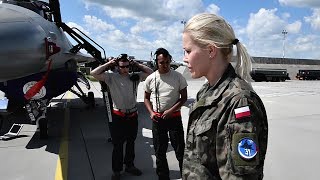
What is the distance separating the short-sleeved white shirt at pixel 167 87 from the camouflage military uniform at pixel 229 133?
10.2 ft

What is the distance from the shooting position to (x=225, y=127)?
4.84ft

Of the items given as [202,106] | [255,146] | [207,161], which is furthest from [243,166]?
[202,106]

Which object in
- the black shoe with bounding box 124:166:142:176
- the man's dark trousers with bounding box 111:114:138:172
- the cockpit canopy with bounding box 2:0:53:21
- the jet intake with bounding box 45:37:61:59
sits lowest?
the black shoe with bounding box 124:166:142:176

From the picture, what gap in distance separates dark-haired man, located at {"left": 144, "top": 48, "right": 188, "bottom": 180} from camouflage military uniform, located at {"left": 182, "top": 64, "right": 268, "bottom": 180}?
118 inches

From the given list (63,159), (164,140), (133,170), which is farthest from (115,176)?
(63,159)

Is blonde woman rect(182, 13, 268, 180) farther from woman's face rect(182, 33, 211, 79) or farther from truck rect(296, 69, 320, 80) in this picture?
truck rect(296, 69, 320, 80)

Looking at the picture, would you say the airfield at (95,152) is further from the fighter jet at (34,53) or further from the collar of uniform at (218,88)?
the collar of uniform at (218,88)

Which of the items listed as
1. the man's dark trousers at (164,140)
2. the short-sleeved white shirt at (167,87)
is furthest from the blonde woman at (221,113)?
the short-sleeved white shirt at (167,87)

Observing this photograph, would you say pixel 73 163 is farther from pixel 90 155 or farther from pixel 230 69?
pixel 230 69

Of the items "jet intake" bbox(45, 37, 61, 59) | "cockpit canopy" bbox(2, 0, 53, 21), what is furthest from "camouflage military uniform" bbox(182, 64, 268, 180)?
"cockpit canopy" bbox(2, 0, 53, 21)

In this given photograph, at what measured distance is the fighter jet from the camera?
5.23 metres

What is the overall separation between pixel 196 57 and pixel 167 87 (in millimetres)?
3155

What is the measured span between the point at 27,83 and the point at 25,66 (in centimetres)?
151

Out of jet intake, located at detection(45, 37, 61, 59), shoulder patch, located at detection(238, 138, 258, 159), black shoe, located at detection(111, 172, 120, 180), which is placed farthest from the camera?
jet intake, located at detection(45, 37, 61, 59)
